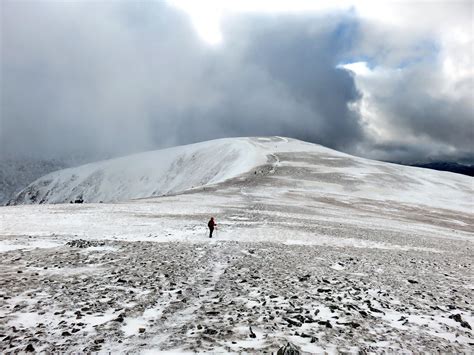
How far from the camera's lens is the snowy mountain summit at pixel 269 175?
2926 inches

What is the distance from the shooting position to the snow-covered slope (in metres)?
105

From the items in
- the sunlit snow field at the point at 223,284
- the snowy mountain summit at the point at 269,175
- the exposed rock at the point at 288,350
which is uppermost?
the snowy mountain summit at the point at 269,175

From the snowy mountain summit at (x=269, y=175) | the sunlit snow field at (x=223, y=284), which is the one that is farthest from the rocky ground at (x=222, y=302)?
the snowy mountain summit at (x=269, y=175)

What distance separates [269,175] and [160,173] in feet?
260

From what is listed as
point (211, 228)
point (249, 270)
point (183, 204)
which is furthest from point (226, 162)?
point (249, 270)

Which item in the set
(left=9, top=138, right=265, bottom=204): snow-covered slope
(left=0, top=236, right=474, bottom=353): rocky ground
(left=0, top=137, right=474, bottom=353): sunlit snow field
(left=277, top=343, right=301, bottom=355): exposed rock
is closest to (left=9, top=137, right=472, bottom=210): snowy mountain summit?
(left=9, top=138, right=265, bottom=204): snow-covered slope

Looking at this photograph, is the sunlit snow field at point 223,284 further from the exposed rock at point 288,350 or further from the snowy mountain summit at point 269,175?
the snowy mountain summit at point 269,175

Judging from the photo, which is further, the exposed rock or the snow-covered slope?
the snow-covered slope

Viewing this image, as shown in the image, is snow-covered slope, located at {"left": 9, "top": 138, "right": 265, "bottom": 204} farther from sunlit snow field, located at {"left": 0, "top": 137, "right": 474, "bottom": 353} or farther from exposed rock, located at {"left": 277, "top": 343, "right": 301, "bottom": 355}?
exposed rock, located at {"left": 277, "top": 343, "right": 301, "bottom": 355}

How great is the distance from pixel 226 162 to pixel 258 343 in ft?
338

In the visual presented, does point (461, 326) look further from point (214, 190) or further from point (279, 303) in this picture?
point (214, 190)

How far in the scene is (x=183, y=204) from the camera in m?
39.1

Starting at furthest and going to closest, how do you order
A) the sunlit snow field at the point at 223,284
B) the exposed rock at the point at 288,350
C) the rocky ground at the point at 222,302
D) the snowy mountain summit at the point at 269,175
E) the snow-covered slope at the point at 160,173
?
the snow-covered slope at the point at 160,173 < the snowy mountain summit at the point at 269,175 < the sunlit snow field at the point at 223,284 < the rocky ground at the point at 222,302 < the exposed rock at the point at 288,350

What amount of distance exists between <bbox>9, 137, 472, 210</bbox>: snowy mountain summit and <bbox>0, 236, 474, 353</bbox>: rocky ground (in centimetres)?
4304
